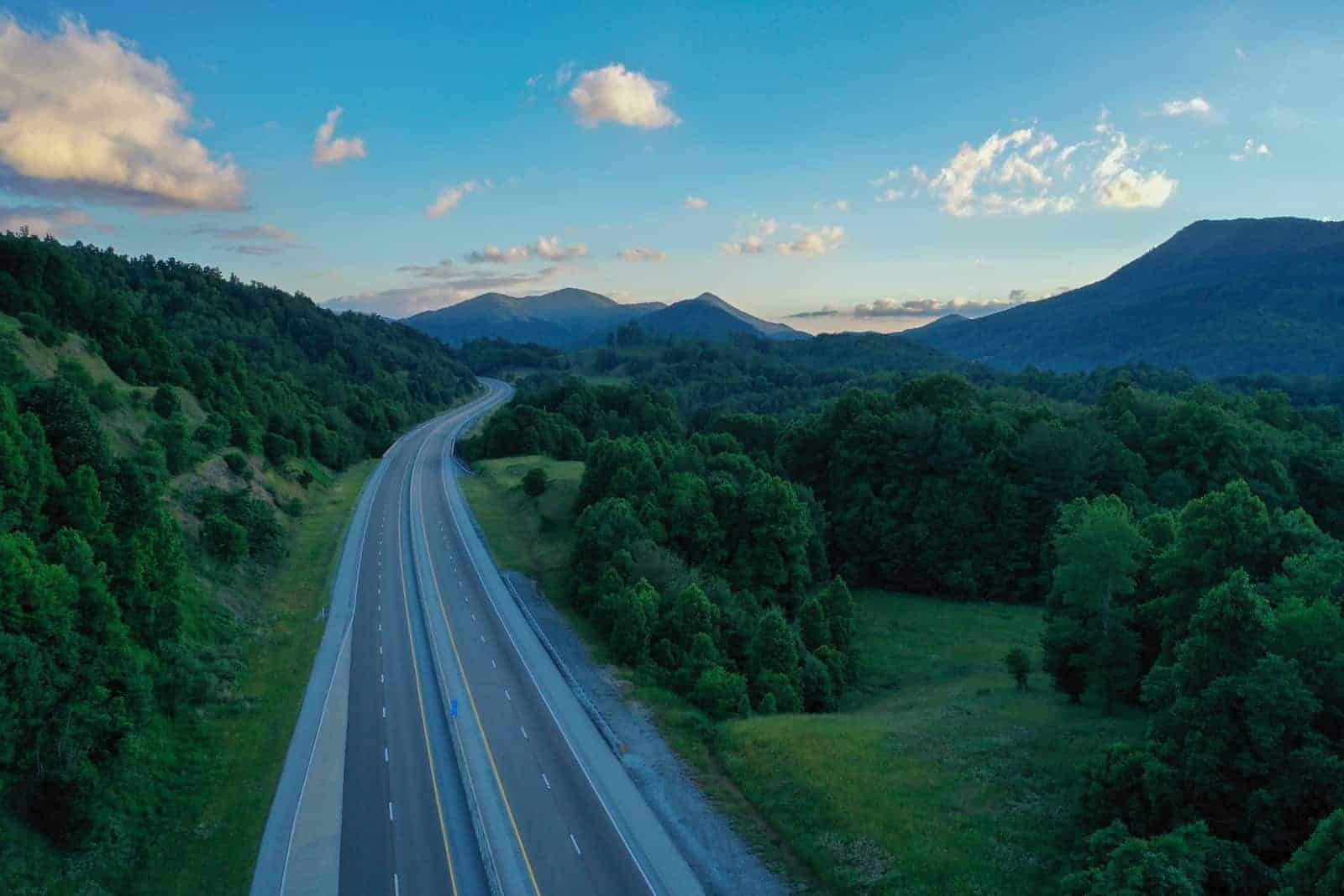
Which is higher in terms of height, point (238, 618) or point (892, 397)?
point (892, 397)

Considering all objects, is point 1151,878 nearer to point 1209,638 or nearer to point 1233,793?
point 1233,793

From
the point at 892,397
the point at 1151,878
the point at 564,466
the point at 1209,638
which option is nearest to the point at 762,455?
the point at 892,397

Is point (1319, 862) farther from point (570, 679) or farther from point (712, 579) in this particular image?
point (712, 579)

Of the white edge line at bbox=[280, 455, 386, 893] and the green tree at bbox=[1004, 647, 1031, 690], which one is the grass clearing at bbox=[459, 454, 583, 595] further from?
the green tree at bbox=[1004, 647, 1031, 690]

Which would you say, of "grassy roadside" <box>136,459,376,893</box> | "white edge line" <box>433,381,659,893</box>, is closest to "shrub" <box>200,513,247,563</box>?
"grassy roadside" <box>136,459,376,893</box>

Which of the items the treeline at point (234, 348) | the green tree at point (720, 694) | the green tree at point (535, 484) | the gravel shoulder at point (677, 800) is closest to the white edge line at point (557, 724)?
the gravel shoulder at point (677, 800)
